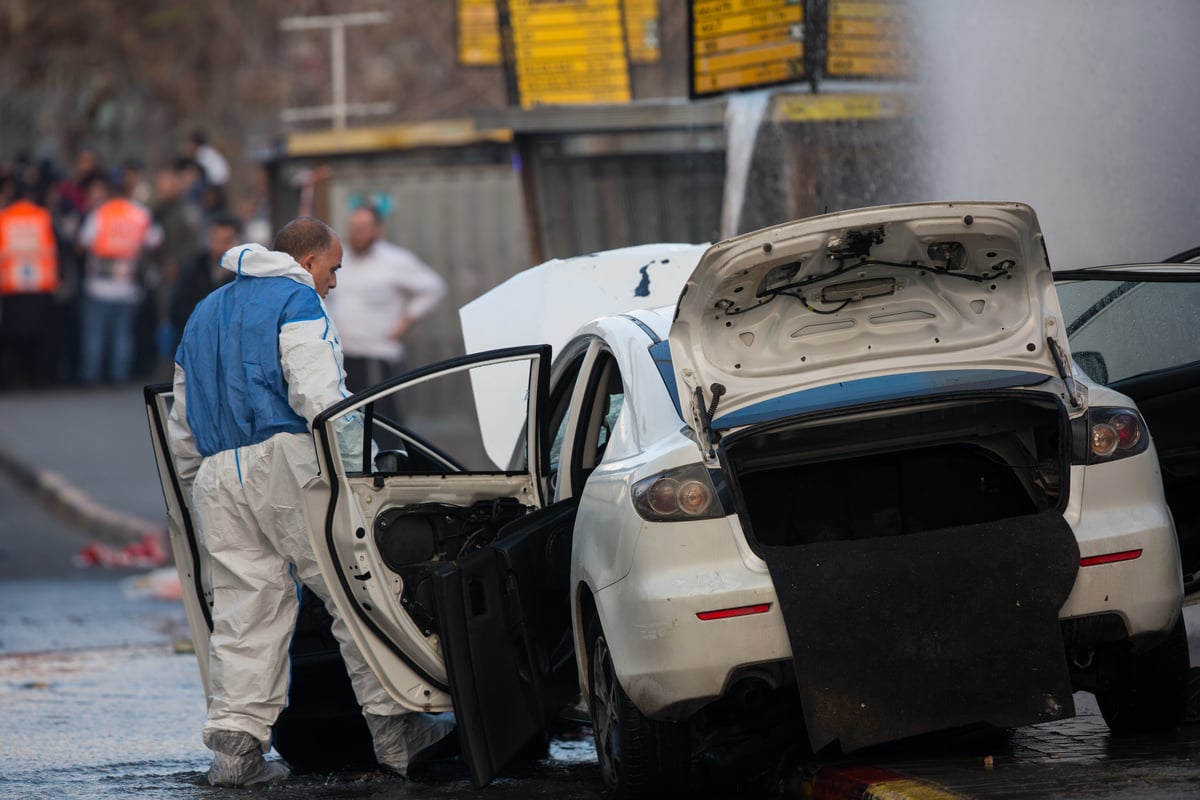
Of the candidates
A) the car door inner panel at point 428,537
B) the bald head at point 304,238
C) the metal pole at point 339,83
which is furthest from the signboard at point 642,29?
the car door inner panel at point 428,537

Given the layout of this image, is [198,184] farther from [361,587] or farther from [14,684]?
→ [361,587]

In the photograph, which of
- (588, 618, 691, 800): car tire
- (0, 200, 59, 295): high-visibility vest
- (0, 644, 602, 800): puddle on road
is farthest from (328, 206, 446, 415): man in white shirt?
(0, 200, 59, 295): high-visibility vest

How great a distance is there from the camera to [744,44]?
36.5 ft

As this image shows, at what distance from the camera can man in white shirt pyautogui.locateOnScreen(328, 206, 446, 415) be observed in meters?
13.3

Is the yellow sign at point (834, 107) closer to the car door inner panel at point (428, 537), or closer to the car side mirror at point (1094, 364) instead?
the car side mirror at point (1094, 364)

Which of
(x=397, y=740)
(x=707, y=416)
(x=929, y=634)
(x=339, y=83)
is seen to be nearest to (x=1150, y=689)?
(x=929, y=634)

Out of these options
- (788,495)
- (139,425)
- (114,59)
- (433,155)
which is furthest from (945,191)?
(114,59)

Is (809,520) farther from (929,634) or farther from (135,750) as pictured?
(135,750)

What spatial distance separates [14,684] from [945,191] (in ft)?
16.8

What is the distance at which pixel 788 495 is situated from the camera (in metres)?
5.96

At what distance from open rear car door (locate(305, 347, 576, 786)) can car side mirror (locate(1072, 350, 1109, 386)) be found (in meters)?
1.80

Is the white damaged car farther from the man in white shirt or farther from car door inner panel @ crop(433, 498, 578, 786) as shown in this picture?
the man in white shirt

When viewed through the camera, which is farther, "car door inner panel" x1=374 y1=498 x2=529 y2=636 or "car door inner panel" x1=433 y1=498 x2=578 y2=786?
"car door inner panel" x1=374 y1=498 x2=529 y2=636

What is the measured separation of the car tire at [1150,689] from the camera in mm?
5770
